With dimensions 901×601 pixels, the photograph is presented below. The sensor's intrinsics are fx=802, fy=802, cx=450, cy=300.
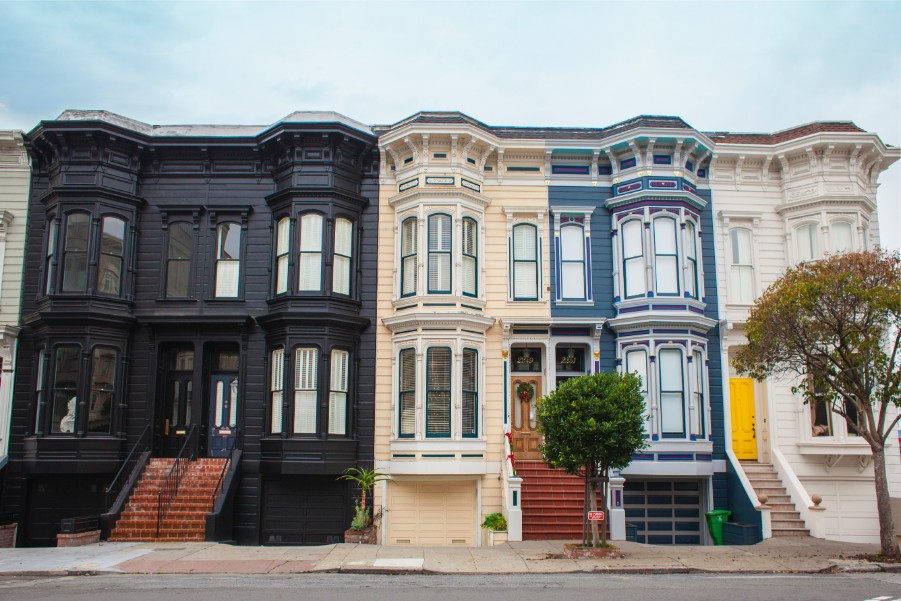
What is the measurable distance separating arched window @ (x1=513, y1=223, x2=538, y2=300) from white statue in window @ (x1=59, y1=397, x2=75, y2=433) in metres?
11.4

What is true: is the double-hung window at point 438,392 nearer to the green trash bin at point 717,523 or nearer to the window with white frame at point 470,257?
the window with white frame at point 470,257

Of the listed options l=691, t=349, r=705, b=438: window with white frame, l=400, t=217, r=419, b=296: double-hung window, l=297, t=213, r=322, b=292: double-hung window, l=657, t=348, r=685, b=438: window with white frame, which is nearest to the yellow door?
l=691, t=349, r=705, b=438: window with white frame

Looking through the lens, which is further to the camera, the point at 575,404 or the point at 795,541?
the point at 795,541

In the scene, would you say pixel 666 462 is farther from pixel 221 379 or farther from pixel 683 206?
pixel 221 379

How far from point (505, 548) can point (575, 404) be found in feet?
12.5

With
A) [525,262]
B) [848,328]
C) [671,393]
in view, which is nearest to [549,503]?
[671,393]

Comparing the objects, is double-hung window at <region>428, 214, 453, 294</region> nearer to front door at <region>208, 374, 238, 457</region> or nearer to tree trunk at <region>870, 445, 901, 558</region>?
front door at <region>208, 374, 238, 457</region>

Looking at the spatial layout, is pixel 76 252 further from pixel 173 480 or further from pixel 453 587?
pixel 453 587

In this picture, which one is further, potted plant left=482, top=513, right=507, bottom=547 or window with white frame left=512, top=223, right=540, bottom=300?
window with white frame left=512, top=223, right=540, bottom=300

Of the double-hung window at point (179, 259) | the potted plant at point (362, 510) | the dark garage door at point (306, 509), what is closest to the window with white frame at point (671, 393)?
the potted plant at point (362, 510)

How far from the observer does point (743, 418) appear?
21.5m

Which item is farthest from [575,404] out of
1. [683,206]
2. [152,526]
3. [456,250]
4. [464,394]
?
[152,526]

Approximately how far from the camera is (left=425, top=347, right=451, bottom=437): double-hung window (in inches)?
779

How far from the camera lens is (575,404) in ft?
51.2
